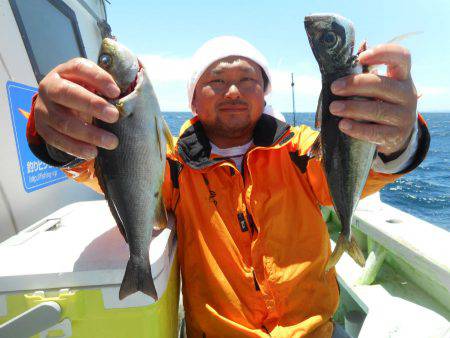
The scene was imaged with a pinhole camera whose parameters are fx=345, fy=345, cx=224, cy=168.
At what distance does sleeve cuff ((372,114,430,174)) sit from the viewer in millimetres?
1744

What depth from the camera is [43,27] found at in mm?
3357

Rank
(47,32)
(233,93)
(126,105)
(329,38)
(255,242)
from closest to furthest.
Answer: (329,38) → (126,105) → (255,242) → (233,93) → (47,32)

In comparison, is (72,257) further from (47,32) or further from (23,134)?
(47,32)

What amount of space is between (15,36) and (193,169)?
6.08 ft

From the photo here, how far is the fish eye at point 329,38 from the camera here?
1411 millimetres

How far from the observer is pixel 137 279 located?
58.5 inches

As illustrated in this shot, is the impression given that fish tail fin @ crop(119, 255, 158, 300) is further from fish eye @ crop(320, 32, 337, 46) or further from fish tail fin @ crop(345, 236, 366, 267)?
fish eye @ crop(320, 32, 337, 46)

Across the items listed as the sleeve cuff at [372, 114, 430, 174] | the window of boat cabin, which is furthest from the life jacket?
the window of boat cabin

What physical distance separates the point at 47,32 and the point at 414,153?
346 centimetres

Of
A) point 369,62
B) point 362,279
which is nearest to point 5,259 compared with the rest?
point 369,62

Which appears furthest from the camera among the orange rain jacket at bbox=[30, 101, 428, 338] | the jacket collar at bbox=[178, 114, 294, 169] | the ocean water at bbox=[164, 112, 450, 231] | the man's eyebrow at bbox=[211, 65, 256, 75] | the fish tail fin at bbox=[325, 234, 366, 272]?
the ocean water at bbox=[164, 112, 450, 231]

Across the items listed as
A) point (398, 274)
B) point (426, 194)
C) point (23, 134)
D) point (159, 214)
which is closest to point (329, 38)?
point (159, 214)

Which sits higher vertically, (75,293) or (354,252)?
(75,293)

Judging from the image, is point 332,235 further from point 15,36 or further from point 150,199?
point 15,36
